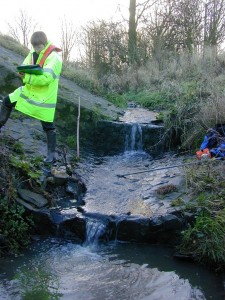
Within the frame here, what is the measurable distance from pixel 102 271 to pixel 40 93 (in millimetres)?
2805

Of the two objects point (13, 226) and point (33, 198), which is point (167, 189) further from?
point (13, 226)

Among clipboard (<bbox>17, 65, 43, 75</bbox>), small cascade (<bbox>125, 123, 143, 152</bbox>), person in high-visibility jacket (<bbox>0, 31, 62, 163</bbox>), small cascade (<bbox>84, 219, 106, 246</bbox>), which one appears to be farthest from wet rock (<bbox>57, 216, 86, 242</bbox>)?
small cascade (<bbox>125, 123, 143, 152</bbox>)

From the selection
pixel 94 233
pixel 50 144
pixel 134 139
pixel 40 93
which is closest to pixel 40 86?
pixel 40 93

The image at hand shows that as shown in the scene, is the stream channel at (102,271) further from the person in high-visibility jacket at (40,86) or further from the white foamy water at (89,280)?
the person in high-visibility jacket at (40,86)

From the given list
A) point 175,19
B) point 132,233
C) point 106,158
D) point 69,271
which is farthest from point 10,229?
point 175,19

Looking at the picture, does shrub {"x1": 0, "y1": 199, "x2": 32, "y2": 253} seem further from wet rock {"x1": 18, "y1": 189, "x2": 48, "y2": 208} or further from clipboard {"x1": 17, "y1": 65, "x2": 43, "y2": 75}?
clipboard {"x1": 17, "y1": 65, "x2": 43, "y2": 75}

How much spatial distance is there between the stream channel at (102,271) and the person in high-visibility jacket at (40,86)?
1.60m

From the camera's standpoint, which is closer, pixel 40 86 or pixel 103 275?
pixel 103 275

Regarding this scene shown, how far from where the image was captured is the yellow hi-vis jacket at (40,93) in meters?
5.67

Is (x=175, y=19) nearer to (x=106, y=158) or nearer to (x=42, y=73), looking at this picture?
(x=106, y=158)

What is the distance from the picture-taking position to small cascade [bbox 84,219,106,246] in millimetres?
5371

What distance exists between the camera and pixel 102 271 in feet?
14.9

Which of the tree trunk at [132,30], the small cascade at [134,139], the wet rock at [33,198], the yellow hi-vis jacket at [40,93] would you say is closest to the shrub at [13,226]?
the wet rock at [33,198]

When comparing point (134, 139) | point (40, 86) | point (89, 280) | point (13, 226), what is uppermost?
point (40, 86)
